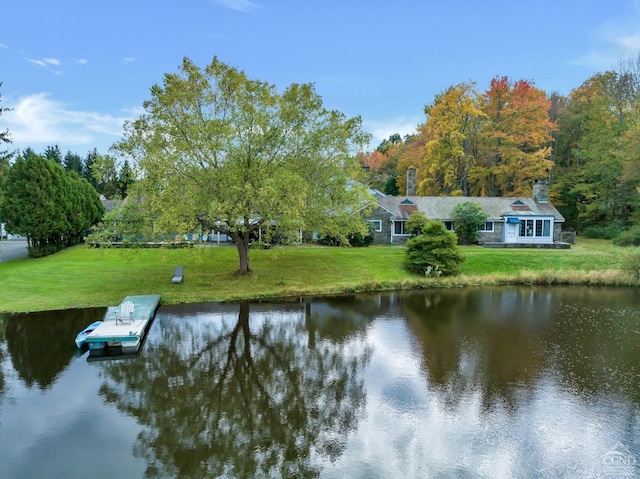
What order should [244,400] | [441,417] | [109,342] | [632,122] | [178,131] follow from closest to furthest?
[441,417], [244,400], [109,342], [178,131], [632,122]

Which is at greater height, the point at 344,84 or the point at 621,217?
the point at 344,84

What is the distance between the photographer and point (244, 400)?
9.34m

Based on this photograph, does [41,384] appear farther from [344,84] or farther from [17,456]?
[344,84]

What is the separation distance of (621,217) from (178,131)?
137 feet

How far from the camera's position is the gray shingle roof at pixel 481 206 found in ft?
117

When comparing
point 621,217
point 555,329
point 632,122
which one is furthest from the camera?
point 621,217

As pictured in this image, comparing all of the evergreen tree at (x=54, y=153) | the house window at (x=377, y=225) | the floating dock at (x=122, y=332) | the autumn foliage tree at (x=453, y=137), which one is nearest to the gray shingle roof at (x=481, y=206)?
the house window at (x=377, y=225)

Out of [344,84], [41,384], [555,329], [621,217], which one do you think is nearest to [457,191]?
[621,217]

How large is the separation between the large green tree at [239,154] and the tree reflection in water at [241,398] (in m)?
6.18

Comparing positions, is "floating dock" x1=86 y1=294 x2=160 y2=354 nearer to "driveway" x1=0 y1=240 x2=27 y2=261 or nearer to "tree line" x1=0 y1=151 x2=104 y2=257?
"tree line" x1=0 y1=151 x2=104 y2=257

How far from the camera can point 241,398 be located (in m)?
9.44

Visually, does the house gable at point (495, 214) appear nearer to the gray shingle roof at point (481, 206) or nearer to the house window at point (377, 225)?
the gray shingle roof at point (481, 206)

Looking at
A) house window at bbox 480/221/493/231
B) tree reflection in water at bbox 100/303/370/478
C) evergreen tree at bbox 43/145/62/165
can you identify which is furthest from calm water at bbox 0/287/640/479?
evergreen tree at bbox 43/145/62/165

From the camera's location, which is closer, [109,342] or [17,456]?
[17,456]
